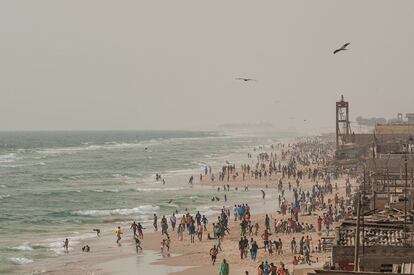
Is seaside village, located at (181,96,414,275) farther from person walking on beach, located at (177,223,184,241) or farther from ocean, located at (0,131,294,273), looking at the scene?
ocean, located at (0,131,294,273)

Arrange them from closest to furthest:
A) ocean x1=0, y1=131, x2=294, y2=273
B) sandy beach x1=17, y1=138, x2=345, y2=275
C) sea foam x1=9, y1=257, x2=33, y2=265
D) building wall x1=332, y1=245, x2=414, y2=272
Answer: building wall x1=332, y1=245, x2=414, y2=272, sandy beach x1=17, y1=138, x2=345, y2=275, sea foam x1=9, y1=257, x2=33, y2=265, ocean x1=0, y1=131, x2=294, y2=273

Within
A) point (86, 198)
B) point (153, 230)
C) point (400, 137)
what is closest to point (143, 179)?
point (86, 198)

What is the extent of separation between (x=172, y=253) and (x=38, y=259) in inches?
261

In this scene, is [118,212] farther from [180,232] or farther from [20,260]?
[20,260]

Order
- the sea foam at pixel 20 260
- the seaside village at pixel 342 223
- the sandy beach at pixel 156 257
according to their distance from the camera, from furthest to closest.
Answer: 1. the sea foam at pixel 20 260
2. the sandy beach at pixel 156 257
3. the seaside village at pixel 342 223

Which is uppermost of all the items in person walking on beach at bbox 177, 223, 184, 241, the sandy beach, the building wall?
the building wall

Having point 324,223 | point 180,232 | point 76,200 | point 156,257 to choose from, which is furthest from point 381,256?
point 76,200

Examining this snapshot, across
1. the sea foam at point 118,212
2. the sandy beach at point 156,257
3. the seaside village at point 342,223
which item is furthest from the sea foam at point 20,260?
the sea foam at point 118,212

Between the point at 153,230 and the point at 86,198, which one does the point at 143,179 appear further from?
the point at 153,230

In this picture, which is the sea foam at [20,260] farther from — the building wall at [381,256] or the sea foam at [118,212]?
the building wall at [381,256]

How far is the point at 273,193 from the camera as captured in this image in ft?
209

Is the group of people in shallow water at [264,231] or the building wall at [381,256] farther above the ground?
the building wall at [381,256]

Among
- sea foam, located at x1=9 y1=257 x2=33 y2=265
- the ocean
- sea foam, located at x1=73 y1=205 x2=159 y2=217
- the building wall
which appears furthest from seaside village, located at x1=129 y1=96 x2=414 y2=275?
sea foam, located at x1=9 y1=257 x2=33 y2=265

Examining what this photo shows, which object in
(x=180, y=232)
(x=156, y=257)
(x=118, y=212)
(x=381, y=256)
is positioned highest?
(x=381, y=256)
